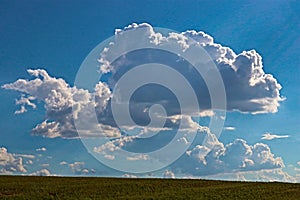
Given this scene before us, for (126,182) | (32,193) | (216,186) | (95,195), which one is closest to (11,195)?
(32,193)

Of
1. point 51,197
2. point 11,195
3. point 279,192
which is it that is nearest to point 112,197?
point 51,197

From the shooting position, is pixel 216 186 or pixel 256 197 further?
pixel 216 186

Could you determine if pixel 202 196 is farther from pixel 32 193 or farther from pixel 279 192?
pixel 32 193

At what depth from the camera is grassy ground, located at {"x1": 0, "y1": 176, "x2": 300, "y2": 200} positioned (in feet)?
210

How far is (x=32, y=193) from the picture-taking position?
64.0 metres

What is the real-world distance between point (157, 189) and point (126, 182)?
20.0 feet

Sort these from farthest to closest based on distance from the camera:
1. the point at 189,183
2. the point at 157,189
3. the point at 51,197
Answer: the point at 189,183 → the point at 157,189 → the point at 51,197

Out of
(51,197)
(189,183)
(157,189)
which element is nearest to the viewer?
(51,197)

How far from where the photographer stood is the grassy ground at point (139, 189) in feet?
210

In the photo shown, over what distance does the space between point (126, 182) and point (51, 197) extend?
1445 centimetres

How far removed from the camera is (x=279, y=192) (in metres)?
70.1

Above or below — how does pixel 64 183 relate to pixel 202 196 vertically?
above

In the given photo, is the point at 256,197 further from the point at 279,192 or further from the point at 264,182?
the point at 264,182

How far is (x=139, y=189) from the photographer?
69.4m
